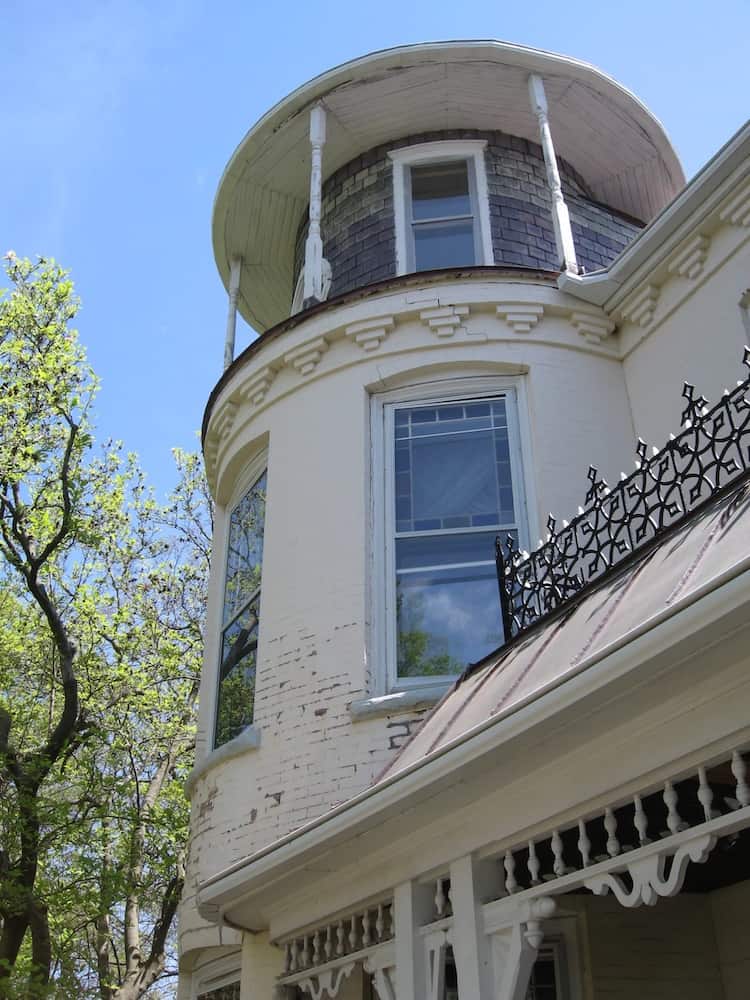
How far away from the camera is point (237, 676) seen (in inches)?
348

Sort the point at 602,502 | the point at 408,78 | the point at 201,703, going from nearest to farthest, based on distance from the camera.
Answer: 1. the point at 602,502
2. the point at 201,703
3. the point at 408,78

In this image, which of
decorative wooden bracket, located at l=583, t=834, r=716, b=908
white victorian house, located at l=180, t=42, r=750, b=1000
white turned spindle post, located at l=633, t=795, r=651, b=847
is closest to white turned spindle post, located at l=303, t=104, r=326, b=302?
white victorian house, located at l=180, t=42, r=750, b=1000

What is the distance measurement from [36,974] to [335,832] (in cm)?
952

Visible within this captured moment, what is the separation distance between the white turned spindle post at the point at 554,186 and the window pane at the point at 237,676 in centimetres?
423

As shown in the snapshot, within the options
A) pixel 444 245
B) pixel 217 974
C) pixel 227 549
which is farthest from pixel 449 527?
pixel 217 974

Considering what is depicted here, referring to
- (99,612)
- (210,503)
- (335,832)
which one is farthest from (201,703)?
(210,503)

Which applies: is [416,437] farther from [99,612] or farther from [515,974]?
[99,612]

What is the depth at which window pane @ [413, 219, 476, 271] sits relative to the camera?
1041 centimetres

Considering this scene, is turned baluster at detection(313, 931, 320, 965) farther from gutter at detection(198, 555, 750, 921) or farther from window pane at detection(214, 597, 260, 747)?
window pane at detection(214, 597, 260, 747)

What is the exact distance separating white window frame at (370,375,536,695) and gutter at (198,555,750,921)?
2029mm

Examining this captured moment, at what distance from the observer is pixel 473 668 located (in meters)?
6.08

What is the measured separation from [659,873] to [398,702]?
Result: 3548mm

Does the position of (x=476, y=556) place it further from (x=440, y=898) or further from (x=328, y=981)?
(x=440, y=898)

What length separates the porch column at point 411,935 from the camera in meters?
4.61
